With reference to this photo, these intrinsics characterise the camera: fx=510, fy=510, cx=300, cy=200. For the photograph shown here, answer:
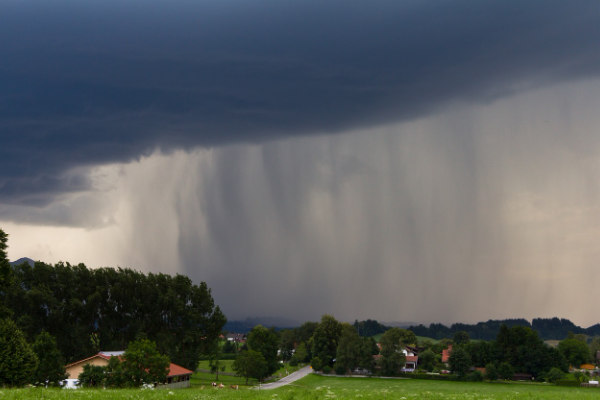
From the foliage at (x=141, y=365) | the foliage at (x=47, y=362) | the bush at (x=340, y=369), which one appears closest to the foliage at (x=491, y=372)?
the bush at (x=340, y=369)

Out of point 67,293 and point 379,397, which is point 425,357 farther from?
point 379,397

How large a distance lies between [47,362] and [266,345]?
74842mm

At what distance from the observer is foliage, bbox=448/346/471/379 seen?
493ft

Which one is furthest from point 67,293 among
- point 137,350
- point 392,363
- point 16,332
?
point 392,363

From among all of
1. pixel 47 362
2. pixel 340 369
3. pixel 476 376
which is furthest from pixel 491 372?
pixel 47 362

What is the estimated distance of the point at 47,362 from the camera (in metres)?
73.6

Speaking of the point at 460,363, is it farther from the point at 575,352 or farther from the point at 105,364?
the point at 105,364

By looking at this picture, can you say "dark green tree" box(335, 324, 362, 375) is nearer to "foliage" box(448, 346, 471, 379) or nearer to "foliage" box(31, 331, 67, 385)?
"foliage" box(448, 346, 471, 379)

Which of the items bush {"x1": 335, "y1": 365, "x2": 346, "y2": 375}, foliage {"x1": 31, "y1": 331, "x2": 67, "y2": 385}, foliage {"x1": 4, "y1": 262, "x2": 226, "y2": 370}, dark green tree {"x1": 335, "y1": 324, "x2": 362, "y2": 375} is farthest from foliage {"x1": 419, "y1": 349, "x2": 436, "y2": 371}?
foliage {"x1": 31, "y1": 331, "x2": 67, "y2": 385}

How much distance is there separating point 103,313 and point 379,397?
108m

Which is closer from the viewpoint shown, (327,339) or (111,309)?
(111,309)

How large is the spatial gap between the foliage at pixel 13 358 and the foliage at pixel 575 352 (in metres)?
175

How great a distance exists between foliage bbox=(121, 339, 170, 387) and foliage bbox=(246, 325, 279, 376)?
7497 cm

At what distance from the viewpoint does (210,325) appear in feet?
403
